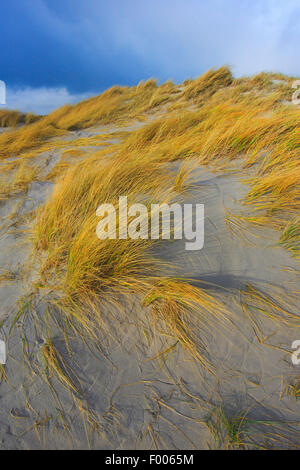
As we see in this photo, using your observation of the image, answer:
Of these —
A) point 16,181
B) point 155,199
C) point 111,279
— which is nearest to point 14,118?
point 16,181

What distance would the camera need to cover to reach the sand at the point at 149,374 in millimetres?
1089

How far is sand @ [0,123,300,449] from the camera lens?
109 cm

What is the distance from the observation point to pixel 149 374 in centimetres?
124

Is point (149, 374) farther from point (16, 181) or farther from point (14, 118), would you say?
point (14, 118)

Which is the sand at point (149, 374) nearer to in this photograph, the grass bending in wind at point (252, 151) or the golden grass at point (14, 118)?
the grass bending in wind at point (252, 151)

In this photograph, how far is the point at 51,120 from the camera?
5.35 m

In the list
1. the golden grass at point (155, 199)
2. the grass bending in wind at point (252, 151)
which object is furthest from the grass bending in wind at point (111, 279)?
the grass bending in wind at point (252, 151)

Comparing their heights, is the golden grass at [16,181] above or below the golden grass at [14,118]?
below

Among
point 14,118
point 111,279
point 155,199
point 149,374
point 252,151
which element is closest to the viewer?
point 149,374

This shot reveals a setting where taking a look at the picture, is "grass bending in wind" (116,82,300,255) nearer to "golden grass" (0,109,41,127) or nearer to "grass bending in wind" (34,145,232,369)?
"grass bending in wind" (34,145,232,369)

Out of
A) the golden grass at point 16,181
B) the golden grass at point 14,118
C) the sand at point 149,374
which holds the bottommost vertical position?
the sand at point 149,374

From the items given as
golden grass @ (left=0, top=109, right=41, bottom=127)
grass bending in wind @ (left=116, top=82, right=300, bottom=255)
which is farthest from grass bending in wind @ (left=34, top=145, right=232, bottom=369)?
golden grass @ (left=0, top=109, right=41, bottom=127)

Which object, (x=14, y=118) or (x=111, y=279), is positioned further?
(x=14, y=118)
